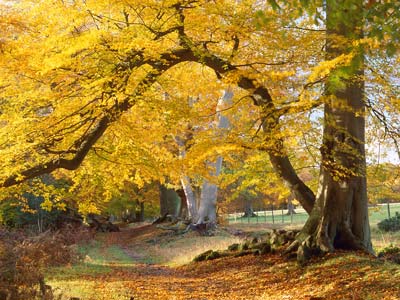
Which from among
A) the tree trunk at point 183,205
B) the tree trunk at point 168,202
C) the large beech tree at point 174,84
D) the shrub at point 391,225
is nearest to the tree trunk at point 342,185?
the large beech tree at point 174,84

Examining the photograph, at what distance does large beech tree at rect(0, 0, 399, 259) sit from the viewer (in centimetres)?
822

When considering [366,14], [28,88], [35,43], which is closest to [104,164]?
[28,88]

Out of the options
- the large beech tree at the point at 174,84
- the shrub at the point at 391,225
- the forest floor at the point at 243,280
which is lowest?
the forest floor at the point at 243,280

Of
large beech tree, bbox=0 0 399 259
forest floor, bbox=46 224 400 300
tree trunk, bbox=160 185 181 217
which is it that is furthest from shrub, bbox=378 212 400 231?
large beech tree, bbox=0 0 399 259


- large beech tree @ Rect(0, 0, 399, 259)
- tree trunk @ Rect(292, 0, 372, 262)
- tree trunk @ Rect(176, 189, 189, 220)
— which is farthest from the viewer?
tree trunk @ Rect(176, 189, 189, 220)

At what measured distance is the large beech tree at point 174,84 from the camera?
822cm

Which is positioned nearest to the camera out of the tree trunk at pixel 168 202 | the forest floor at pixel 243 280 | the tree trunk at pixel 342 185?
the forest floor at pixel 243 280

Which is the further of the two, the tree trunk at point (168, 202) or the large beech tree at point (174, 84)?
the tree trunk at point (168, 202)

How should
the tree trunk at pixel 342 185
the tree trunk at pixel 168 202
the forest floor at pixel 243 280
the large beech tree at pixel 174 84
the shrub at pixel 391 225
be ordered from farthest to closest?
1. the tree trunk at pixel 168 202
2. the shrub at pixel 391 225
3. the tree trunk at pixel 342 185
4. the large beech tree at pixel 174 84
5. the forest floor at pixel 243 280

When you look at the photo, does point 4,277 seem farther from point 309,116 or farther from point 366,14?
point 309,116

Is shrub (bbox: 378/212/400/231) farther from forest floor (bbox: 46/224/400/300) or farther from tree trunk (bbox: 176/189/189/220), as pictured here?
forest floor (bbox: 46/224/400/300)

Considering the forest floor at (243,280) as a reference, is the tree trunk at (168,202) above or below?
above

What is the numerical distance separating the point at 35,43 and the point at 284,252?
23.5ft

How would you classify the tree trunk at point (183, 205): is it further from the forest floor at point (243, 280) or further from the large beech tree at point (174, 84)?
the large beech tree at point (174, 84)
